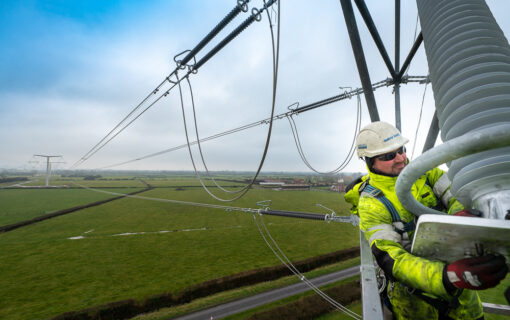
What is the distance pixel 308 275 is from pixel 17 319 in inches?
1786

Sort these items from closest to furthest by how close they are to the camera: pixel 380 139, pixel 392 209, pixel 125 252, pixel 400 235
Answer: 1. pixel 400 235
2. pixel 392 209
3. pixel 380 139
4. pixel 125 252

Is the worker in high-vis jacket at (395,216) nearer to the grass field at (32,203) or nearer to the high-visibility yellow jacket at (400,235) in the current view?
the high-visibility yellow jacket at (400,235)

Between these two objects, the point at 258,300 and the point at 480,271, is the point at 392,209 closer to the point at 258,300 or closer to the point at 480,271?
the point at 480,271

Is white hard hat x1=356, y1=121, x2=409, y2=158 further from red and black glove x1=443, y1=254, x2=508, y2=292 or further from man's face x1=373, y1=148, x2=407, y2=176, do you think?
red and black glove x1=443, y1=254, x2=508, y2=292

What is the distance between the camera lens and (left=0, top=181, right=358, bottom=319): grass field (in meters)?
35.5

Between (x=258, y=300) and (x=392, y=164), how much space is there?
3334 cm

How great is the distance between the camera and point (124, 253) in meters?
49.3

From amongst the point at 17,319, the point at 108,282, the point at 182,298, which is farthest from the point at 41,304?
the point at 182,298

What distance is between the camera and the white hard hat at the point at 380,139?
114 inches

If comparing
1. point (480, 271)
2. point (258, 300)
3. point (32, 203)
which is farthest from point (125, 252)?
point (32, 203)

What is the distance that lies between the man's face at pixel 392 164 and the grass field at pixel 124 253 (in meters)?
40.9

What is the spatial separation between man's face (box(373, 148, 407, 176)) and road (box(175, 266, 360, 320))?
31.0m

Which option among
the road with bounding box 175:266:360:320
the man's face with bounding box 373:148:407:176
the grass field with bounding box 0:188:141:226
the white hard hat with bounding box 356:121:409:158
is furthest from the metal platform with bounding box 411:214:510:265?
the grass field with bounding box 0:188:141:226

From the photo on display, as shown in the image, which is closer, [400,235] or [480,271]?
[480,271]
